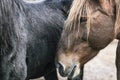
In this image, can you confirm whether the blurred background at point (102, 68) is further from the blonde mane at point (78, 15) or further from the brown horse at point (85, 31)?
the blonde mane at point (78, 15)

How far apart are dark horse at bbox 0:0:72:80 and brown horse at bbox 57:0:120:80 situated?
403mm

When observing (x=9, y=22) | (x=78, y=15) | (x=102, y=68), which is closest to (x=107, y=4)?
(x=78, y=15)

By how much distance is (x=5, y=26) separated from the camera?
124 inches

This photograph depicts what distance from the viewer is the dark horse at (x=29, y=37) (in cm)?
325

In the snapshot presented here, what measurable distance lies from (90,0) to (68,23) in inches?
11.5

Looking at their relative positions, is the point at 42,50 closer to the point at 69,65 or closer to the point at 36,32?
the point at 36,32

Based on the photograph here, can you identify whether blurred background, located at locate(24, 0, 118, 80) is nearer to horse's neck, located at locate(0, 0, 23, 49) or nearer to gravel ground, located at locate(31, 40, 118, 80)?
gravel ground, located at locate(31, 40, 118, 80)

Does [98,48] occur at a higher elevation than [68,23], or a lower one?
lower

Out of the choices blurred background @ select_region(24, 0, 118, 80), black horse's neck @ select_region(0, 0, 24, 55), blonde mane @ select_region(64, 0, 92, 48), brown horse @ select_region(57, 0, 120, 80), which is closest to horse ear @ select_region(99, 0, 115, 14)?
brown horse @ select_region(57, 0, 120, 80)

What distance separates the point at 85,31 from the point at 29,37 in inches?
30.3

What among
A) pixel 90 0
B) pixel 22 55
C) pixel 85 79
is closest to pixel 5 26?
pixel 22 55

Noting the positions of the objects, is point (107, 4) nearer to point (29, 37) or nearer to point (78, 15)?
point (78, 15)

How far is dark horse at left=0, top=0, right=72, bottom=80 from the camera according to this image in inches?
128

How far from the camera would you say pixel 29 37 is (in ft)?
12.7
